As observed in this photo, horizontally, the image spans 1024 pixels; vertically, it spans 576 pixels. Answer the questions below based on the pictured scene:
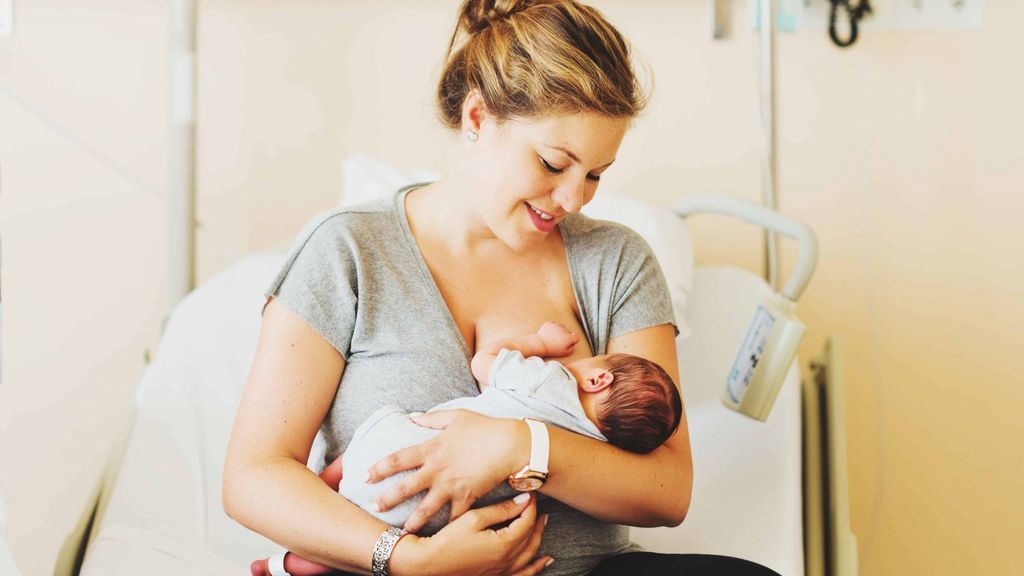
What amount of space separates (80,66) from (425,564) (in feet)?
5.26

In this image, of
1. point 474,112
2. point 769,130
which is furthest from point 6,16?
point 769,130

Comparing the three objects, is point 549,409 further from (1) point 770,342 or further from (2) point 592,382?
(1) point 770,342

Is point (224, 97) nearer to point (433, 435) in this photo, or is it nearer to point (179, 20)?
point (179, 20)

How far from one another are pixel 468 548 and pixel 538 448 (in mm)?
142

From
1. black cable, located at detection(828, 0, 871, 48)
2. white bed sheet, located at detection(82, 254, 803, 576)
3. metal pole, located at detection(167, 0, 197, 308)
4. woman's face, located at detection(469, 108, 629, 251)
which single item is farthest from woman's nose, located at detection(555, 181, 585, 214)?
black cable, located at detection(828, 0, 871, 48)

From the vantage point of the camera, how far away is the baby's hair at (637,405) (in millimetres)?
1258

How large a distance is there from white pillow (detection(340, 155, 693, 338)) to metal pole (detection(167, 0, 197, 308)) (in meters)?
0.34

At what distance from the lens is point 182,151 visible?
7.34 ft

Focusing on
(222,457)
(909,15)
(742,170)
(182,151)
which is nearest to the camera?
(222,457)

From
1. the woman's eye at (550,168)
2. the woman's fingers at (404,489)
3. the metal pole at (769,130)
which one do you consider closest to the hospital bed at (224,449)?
the metal pole at (769,130)

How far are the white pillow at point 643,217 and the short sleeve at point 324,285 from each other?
0.74m

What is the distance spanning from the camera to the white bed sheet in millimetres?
1492

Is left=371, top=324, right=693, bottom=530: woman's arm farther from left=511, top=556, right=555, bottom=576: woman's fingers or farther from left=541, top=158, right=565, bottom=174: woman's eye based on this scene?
left=541, top=158, right=565, bottom=174: woman's eye

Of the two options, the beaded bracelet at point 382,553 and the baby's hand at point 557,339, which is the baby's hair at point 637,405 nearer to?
the baby's hand at point 557,339
